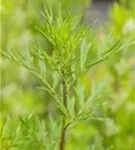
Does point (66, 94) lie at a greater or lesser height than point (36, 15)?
lesser

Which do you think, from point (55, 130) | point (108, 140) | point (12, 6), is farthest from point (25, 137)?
point (12, 6)

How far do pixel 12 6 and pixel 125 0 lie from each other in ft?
0.77

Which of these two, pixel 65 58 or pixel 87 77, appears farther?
pixel 87 77

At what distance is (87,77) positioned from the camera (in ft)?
4.33

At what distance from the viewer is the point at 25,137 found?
0.65 m

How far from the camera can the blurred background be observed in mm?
1206

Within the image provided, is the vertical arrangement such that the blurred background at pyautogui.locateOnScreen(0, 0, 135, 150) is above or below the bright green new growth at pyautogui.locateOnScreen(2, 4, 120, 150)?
above

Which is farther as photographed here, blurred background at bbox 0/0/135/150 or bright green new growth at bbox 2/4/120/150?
blurred background at bbox 0/0/135/150

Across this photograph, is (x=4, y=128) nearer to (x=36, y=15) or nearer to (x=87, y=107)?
(x=87, y=107)

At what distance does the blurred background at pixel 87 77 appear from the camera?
121 cm

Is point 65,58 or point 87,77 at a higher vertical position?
point 87,77

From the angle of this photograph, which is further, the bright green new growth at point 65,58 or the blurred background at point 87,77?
the blurred background at point 87,77

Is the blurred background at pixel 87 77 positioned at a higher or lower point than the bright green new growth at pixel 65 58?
higher

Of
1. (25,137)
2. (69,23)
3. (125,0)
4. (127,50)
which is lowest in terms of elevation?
(25,137)
